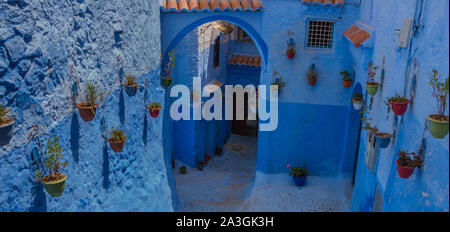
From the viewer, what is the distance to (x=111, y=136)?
6.80m

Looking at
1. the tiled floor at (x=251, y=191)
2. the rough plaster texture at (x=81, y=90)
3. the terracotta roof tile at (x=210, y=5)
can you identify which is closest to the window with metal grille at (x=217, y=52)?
the tiled floor at (x=251, y=191)

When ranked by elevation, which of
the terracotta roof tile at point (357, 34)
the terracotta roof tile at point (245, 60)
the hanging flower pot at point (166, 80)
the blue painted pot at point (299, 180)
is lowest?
the blue painted pot at point (299, 180)

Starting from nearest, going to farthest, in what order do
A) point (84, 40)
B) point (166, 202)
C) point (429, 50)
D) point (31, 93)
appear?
point (31, 93), point (429, 50), point (84, 40), point (166, 202)

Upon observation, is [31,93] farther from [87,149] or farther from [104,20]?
[104,20]

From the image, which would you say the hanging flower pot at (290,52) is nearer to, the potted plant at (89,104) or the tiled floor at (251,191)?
the tiled floor at (251,191)

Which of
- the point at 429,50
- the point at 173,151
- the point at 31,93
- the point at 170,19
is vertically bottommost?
the point at 173,151

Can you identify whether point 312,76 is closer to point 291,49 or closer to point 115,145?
point 291,49

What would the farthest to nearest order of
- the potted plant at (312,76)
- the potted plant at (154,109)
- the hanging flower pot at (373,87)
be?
the potted plant at (312,76), the potted plant at (154,109), the hanging flower pot at (373,87)

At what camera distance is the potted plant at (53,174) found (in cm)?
463

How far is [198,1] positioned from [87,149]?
6.91 metres

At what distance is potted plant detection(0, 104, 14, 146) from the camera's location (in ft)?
12.9

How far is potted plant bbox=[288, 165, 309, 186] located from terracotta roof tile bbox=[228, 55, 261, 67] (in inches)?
243

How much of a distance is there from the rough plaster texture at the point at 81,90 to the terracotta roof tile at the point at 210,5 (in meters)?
1.79

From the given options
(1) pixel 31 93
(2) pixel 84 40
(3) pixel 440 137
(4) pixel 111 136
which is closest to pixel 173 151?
(4) pixel 111 136
